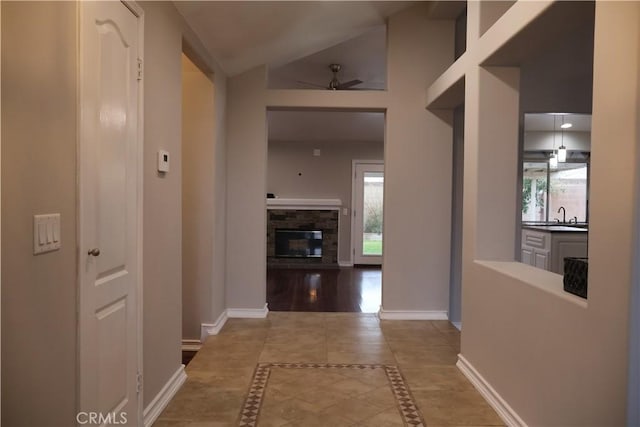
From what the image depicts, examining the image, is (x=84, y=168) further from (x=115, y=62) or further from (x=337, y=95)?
(x=337, y=95)

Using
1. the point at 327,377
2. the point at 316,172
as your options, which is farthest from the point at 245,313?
the point at 316,172

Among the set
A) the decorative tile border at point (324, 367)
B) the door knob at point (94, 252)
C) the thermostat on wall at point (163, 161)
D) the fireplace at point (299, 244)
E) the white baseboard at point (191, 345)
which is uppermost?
the thermostat on wall at point (163, 161)

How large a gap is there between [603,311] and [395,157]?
8.65ft

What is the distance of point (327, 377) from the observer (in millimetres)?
2633

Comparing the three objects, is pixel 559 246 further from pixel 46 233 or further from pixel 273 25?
pixel 46 233

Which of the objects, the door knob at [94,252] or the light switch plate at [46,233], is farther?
the door knob at [94,252]

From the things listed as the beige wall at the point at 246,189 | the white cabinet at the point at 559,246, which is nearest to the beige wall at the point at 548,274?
the white cabinet at the point at 559,246

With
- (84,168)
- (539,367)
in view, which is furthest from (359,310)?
(84,168)

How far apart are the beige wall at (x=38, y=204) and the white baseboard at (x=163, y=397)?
2.46ft

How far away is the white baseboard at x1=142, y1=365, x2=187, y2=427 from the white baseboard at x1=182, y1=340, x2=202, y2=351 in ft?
2.58

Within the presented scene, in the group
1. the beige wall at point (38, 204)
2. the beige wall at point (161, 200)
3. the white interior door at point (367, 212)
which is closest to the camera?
the beige wall at point (38, 204)

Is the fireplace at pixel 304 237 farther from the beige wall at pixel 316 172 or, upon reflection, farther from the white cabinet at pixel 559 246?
the white cabinet at pixel 559 246

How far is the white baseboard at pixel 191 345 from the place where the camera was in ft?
11.0

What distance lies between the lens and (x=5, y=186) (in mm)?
1100
